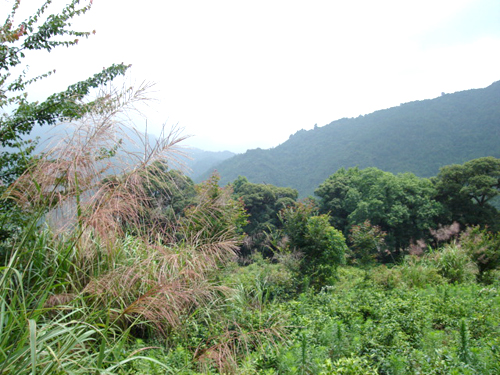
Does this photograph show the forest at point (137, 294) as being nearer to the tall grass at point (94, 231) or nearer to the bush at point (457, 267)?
the tall grass at point (94, 231)

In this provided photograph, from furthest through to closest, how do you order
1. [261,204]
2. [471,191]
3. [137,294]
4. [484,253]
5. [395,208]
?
1. [261,204]
2. [395,208]
3. [471,191]
4. [484,253]
5. [137,294]

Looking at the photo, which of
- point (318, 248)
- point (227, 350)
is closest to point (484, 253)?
point (318, 248)

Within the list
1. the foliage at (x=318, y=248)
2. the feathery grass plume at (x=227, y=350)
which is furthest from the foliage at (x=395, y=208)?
the feathery grass plume at (x=227, y=350)

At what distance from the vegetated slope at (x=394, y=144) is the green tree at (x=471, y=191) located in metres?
26.6

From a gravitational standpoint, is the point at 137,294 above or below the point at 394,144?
below

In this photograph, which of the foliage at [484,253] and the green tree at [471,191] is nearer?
the foliage at [484,253]

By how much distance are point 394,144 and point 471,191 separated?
46.3 m

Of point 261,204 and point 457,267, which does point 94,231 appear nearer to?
point 457,267

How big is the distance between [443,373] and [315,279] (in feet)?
15.4

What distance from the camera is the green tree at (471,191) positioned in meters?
19.9

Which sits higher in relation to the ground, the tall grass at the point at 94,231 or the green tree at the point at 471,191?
the tall grass at the point at 94,231

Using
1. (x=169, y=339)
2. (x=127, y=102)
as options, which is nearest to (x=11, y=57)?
(x=127, y=102)

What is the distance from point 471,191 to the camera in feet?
66.1

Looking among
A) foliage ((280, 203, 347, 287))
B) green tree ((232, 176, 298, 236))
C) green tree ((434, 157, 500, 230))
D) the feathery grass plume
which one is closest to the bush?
foliage ((280, 203, 347, 287))
